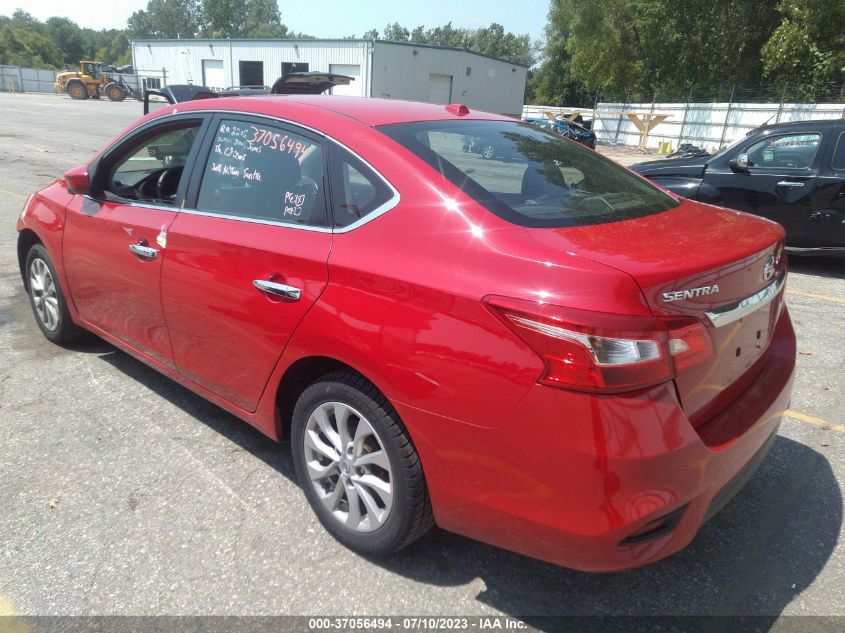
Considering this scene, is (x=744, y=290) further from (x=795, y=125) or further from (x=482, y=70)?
(x=482, y=70)

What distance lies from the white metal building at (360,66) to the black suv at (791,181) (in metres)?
30.7

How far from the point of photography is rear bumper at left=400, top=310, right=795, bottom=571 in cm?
183

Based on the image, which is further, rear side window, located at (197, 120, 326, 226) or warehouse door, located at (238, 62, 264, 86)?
warehouse door, located at (238, 62, 264, 86)

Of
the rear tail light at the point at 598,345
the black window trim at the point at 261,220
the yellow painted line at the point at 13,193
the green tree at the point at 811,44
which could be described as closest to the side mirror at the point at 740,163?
the black window trim at the point at 261,220

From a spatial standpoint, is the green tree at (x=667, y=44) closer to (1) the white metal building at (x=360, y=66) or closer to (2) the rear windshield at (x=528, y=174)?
(1) the white metal building at (x=360, y=66)

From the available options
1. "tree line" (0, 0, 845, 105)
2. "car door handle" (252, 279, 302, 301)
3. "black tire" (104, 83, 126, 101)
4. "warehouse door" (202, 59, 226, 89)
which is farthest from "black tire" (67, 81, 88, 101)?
"car door handle" (252, 279, 302, 301)

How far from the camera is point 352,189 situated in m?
2.48

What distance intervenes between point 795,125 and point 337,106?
6.16m

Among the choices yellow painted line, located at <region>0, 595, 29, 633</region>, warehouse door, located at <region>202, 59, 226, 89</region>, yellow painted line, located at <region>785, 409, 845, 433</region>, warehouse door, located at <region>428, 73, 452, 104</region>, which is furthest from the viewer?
warehouse door, located at <region>202, 59, 226, 89</region>

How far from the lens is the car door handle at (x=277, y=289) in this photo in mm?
2469

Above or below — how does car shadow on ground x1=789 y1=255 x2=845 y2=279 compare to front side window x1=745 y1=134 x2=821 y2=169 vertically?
below

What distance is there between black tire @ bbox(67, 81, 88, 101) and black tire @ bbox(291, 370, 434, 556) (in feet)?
183

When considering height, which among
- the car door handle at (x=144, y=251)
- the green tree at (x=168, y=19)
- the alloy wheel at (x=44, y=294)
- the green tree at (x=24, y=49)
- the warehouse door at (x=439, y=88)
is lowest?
the alloy wheel at (x=44, y=294)

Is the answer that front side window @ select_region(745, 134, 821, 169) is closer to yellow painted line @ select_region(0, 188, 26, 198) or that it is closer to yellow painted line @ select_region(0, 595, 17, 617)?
yellow painted line @ select_region(0, 595, 17, 617)
